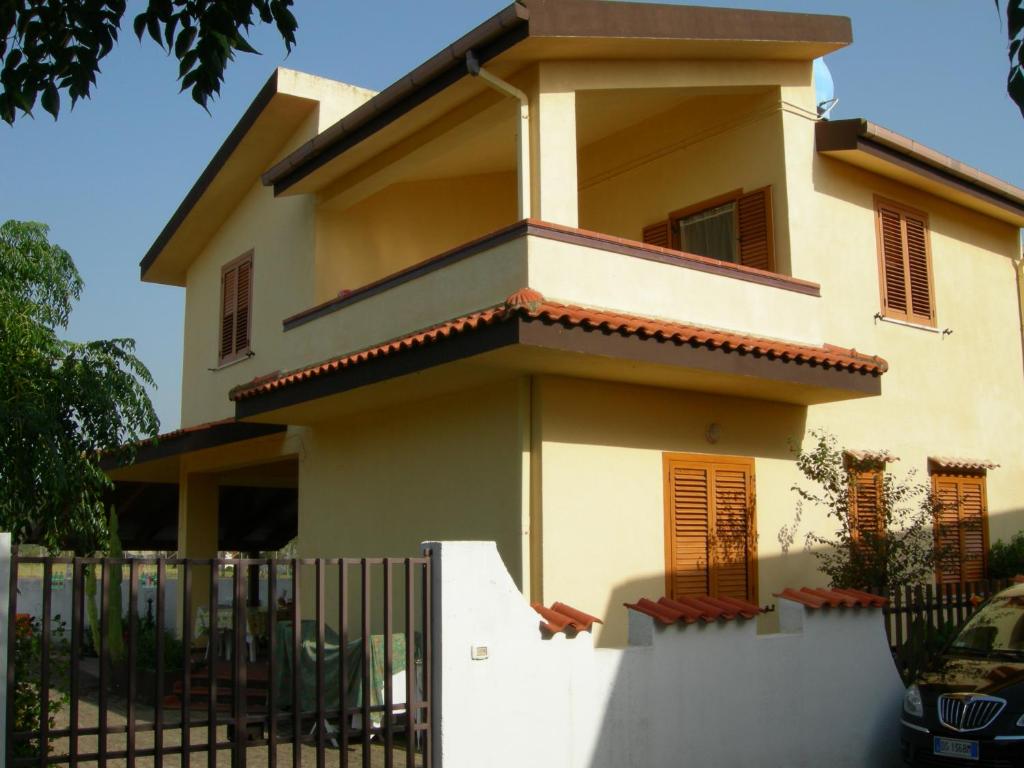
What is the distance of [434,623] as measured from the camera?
23.7 feet

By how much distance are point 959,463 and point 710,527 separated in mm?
4622

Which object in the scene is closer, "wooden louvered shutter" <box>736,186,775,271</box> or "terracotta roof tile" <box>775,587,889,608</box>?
"terracotta roof tile" <box>775,587,889,608</box>

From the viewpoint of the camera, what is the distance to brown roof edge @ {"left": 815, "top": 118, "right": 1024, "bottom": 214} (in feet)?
41.7

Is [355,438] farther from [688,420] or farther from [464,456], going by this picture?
[688,420]

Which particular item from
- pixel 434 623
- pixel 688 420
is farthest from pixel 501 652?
pixel 688 420

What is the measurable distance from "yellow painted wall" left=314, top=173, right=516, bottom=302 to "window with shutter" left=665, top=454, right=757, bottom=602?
202 inches

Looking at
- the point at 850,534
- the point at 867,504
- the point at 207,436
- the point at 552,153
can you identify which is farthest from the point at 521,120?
the point at 207,436

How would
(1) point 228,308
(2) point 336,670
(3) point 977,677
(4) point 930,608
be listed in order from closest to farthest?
(3) point 977,677
(2) point 336,670
(4) point 930,608
(1) point 228,308

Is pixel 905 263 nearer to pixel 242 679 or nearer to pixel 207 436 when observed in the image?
pixel 207 436

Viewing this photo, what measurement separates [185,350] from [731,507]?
10.8 m

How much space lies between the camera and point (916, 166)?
1394 centimetres

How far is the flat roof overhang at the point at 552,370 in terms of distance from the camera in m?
9.44

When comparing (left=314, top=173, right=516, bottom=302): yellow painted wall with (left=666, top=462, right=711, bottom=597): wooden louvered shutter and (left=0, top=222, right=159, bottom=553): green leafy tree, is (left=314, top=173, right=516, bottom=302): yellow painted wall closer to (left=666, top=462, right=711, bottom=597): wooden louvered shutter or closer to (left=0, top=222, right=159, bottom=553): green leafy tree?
(left=0, top=222, right=159, bottom=553): green leafy tree

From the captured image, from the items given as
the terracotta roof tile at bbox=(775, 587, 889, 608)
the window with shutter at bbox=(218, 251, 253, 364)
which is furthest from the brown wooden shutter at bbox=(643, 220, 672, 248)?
the window with shutter at bbox=(218, 251, 253, 364)
